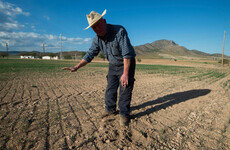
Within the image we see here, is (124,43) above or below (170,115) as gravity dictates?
above

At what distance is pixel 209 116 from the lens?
318 cm

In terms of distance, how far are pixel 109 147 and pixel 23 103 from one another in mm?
3057

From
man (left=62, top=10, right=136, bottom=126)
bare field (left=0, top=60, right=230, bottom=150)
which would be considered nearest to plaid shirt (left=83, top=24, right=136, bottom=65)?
man (left=62, top=10, right=136, bottom=126)

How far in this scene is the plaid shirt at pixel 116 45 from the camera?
2.30 meters

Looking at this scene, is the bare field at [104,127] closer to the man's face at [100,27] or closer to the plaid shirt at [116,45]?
the plaid shirt at [116,45]

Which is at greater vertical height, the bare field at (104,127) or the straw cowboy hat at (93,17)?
A: the straw cowboy hat at (93,17)

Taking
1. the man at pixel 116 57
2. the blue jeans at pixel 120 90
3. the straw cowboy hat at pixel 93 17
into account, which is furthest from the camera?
the blue jeans at pixel 120 90

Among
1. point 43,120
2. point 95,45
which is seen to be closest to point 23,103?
point 43,120

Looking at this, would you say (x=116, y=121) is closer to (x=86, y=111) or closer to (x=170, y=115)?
(x=86, y=111)

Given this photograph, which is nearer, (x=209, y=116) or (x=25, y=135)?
(x=25, y=135)

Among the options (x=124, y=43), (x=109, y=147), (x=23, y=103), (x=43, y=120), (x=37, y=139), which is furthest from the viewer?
(x=23, y=103)

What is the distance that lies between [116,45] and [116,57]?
10.2 inches

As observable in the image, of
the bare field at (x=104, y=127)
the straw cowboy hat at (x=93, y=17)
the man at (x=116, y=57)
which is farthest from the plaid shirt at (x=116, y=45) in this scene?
the bare field at (x=104, y=127)

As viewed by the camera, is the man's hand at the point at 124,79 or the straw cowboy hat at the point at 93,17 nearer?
the straw cowboy hat at the point at 93,17
